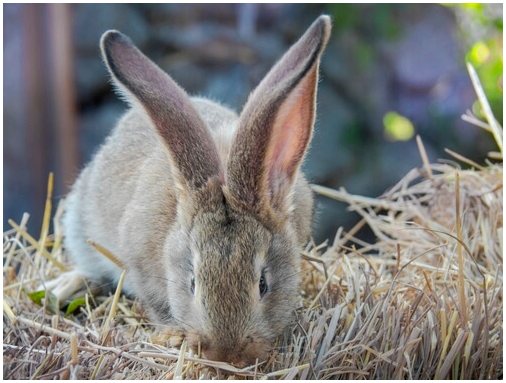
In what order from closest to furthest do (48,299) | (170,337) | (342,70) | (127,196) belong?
(170,337), (48,299), (127,196), (342,70)

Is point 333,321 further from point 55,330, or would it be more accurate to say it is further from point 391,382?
point 55,330

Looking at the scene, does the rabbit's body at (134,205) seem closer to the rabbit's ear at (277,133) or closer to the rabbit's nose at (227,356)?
the rabbit's ear at (277,133)

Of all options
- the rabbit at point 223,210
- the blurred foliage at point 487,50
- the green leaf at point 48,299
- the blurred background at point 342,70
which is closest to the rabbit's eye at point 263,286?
the rabbit at point 223,210

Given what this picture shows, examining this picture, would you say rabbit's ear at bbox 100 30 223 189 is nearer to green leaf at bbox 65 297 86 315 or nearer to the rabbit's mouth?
the rabbit's mouth

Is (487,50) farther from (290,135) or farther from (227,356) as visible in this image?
(227,356)

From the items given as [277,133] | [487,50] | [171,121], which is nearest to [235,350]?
[277,133]

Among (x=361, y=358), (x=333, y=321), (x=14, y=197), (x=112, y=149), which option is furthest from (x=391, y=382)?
(x=14, y=197)
